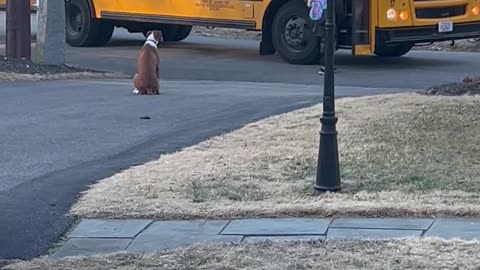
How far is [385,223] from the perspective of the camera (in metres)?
8.36

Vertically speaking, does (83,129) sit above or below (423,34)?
below

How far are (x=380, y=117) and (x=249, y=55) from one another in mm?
12192

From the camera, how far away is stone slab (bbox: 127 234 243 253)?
781cm

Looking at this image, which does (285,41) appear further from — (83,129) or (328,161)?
(328,161)

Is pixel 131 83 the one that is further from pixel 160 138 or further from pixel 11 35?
pixel 160 138

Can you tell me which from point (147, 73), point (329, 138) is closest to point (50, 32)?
point (147, 73)

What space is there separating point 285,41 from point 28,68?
5117 mm

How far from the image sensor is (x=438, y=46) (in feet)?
90.3

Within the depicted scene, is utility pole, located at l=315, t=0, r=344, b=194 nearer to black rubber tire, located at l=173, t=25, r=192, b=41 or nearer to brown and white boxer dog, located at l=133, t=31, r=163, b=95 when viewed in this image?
brown and white boxer dog, located at l=133, t=31, r=163, b=95

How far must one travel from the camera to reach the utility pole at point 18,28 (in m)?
20.0

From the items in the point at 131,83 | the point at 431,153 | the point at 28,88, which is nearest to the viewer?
the point at 431,153

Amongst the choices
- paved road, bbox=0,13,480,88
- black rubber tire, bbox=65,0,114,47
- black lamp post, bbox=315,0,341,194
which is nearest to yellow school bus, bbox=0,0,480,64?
black rubber tire, bbox=65,0,114,47

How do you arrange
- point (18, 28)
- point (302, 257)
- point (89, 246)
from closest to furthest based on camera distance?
point (302, 257)
point (89, 246)
point (18, 28)

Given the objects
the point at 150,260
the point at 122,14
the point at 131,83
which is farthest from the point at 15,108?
the point at 122,14
